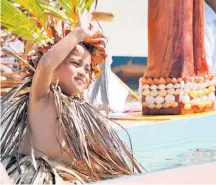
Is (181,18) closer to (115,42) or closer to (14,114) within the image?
(115,42)

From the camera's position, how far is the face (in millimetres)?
2100

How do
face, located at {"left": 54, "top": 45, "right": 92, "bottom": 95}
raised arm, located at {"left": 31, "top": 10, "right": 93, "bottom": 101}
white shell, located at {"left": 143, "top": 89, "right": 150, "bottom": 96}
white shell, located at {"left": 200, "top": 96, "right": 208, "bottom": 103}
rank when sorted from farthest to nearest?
white shell, located at {"left": 200, "top": 96, "right": 208, "bottom": 103}
white shell, located at {"left": 143, "top": 89, "right": 150, "bottom": 96}
face, located at {"left": 54, "top": 45, "right": 92, "bottom": 95}
raised arm, located at {"left": 31, "top": 10, "right": 93, "bottom": 101}

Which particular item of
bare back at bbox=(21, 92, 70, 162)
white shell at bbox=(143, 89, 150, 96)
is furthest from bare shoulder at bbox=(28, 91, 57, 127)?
white shell at bbox=(143, 89, 150, 96)

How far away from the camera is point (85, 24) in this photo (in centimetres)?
207

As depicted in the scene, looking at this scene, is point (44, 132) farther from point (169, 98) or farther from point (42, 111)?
point (169, 98)

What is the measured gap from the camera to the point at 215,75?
273 cm

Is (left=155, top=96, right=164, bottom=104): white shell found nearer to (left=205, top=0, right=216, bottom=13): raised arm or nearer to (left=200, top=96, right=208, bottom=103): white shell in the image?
(left=200, top=96, right=208, bottom=103): white shell

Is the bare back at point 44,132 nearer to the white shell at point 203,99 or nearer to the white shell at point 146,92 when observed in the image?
the white shell at point 146,92

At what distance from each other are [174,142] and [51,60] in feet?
2.83

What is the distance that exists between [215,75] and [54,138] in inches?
38.1

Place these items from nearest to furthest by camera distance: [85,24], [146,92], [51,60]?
[51,60]
[85,24]
[146,92]

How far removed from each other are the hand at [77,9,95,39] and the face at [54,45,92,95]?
0.26ft

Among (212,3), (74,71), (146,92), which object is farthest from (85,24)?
(212,3)

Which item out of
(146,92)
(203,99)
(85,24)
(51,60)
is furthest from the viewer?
(203,99)
